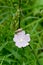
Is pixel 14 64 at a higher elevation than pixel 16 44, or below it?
below

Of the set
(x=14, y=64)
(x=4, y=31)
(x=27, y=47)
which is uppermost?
(x=4, y=31)

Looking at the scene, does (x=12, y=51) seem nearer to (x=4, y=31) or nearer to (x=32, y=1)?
(x=4, y=31)

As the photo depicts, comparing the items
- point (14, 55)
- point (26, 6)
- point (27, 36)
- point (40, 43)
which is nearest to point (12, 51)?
point (14, 55)

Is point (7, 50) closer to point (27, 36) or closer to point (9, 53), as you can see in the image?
point (9, 53)

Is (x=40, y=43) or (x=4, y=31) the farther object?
(x=40, y=43)

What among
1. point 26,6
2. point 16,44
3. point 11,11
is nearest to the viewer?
point 16,44

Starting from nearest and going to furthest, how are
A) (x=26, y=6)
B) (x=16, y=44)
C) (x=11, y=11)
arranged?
(x=16, y=44) → (x=11, y=11) → (x=26, y=6)
